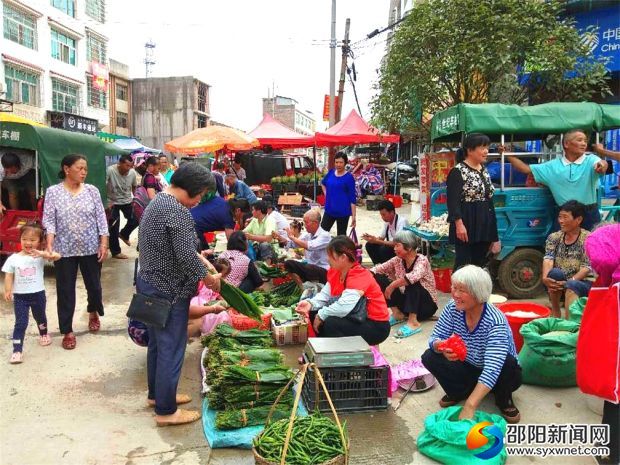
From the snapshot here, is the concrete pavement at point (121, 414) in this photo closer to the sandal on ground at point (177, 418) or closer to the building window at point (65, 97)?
the sandal on ground at point (177, 418)

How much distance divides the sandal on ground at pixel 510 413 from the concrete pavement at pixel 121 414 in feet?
0.41

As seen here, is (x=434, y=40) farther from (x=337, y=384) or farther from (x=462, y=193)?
(x=337, y=384)

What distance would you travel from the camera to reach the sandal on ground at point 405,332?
5273 mm

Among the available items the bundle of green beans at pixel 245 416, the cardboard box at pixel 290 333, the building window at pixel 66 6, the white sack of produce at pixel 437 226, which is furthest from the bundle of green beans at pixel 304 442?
the building window at pixel 66 6

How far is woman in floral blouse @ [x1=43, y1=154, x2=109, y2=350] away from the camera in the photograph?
4.83 metres

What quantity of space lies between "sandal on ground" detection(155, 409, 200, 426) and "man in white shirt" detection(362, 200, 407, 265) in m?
3.86

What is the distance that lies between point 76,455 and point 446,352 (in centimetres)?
236

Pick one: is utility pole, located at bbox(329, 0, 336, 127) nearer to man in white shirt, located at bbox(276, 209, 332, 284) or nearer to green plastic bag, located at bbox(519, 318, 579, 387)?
man in white shirt, located at bbox(276, 209, 332, 284)

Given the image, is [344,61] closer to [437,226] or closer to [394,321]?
[437,226]

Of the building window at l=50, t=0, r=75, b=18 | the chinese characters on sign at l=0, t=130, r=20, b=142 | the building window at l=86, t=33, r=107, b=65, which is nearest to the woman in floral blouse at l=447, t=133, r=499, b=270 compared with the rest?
the chinese characters on sign at l=0, t=130, r=20, b=142

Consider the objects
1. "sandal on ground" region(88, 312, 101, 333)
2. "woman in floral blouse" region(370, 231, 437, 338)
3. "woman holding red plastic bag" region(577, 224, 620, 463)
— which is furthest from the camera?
"sandal on ground" region(88, 312, 101, 333)

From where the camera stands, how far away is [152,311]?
10.8 ft

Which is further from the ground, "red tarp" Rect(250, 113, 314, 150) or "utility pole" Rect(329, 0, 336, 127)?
"utility pole" Rect(329, 0, 336, 127)

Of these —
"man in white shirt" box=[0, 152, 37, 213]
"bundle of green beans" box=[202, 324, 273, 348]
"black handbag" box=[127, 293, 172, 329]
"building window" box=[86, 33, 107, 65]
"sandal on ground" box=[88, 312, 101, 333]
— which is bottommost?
"sandal on ground" box=[88, 312, 101, 333]
